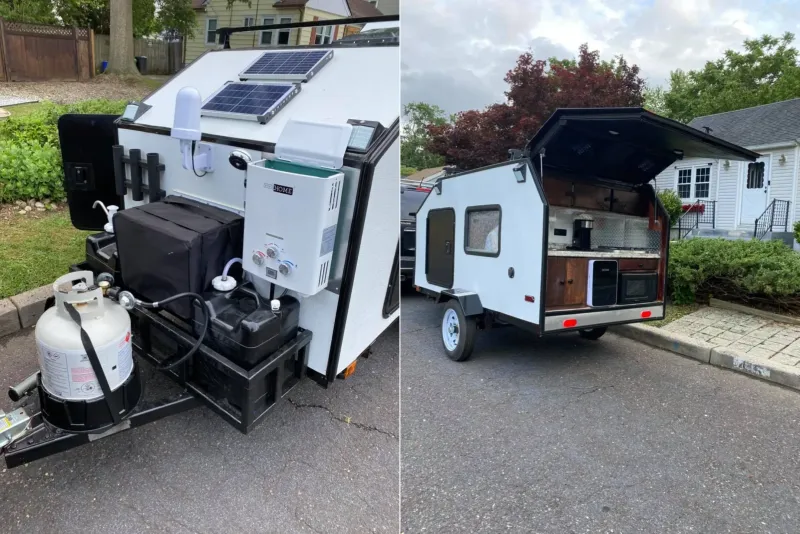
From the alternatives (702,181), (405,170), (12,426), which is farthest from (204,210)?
(702,181)

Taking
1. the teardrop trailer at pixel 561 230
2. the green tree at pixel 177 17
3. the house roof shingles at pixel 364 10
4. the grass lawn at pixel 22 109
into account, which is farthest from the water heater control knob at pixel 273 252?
the grass lawn at pixel 22 109

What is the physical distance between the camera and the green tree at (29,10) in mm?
3832

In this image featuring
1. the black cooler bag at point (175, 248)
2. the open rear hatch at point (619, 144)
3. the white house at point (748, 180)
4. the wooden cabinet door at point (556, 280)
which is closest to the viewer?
the open rear hatch at point (619, 144)

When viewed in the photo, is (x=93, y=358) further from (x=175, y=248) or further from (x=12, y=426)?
(x=175, y=248)

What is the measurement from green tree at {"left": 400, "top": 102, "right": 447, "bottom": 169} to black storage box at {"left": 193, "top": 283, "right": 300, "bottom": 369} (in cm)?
104

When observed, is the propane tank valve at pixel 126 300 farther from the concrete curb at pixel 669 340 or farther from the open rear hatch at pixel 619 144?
the concrete curb at pixel 669 340

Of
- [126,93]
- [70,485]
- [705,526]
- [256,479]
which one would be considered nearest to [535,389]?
[705,526]

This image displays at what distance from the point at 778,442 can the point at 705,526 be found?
0.65m

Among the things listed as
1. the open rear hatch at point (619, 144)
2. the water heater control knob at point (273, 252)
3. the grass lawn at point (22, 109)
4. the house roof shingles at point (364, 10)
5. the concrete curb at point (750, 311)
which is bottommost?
the concrete curb at point (750, 311)

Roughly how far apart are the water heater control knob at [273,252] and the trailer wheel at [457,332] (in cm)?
64

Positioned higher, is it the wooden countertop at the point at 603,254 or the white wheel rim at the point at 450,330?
the wooden countertop at the point at 603,254

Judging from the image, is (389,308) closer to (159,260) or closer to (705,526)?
(159,260)

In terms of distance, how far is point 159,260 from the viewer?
196 centimetres

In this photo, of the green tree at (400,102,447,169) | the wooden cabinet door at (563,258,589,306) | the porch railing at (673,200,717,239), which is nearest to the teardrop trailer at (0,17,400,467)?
the green tree at (400,102,447,169)
